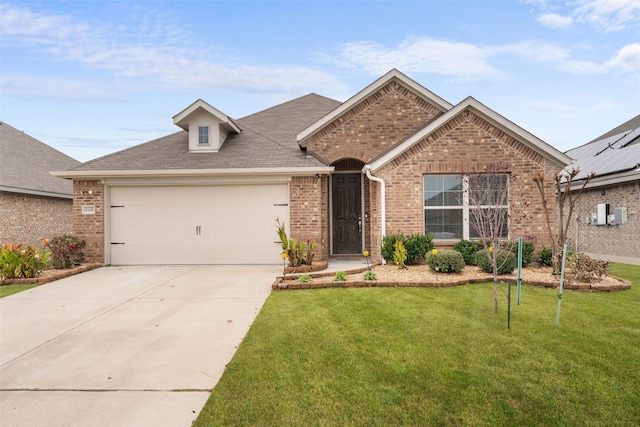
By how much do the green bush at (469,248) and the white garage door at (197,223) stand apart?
504 cm

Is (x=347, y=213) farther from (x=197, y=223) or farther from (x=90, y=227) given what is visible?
(x=90, y=227)

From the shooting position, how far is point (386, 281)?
7.69 metres

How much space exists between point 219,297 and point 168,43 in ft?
37.1

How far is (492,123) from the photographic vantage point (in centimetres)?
968

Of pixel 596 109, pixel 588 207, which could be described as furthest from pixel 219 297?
pixel 596 109

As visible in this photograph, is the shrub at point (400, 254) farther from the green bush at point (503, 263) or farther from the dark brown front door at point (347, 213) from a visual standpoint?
the dark brown front door at point (347, 213)

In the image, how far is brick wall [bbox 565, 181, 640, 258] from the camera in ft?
39.1

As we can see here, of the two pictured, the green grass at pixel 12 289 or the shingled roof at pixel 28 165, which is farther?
the shingled roof at pixel 28 165

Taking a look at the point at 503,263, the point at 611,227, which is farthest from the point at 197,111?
the point at 611,227

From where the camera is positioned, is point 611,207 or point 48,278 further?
point 611,207

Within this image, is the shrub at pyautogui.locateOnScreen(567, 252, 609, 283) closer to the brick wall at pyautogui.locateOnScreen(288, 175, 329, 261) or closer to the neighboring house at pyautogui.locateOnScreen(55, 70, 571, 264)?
the neighboring house at pyautogui.locateOnScreen(55, 70, 571, 264)

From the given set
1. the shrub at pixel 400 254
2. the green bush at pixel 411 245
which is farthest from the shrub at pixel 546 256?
the shrub at pixel 400 254

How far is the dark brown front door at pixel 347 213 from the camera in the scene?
12.4 m

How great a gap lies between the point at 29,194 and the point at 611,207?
877 inches
